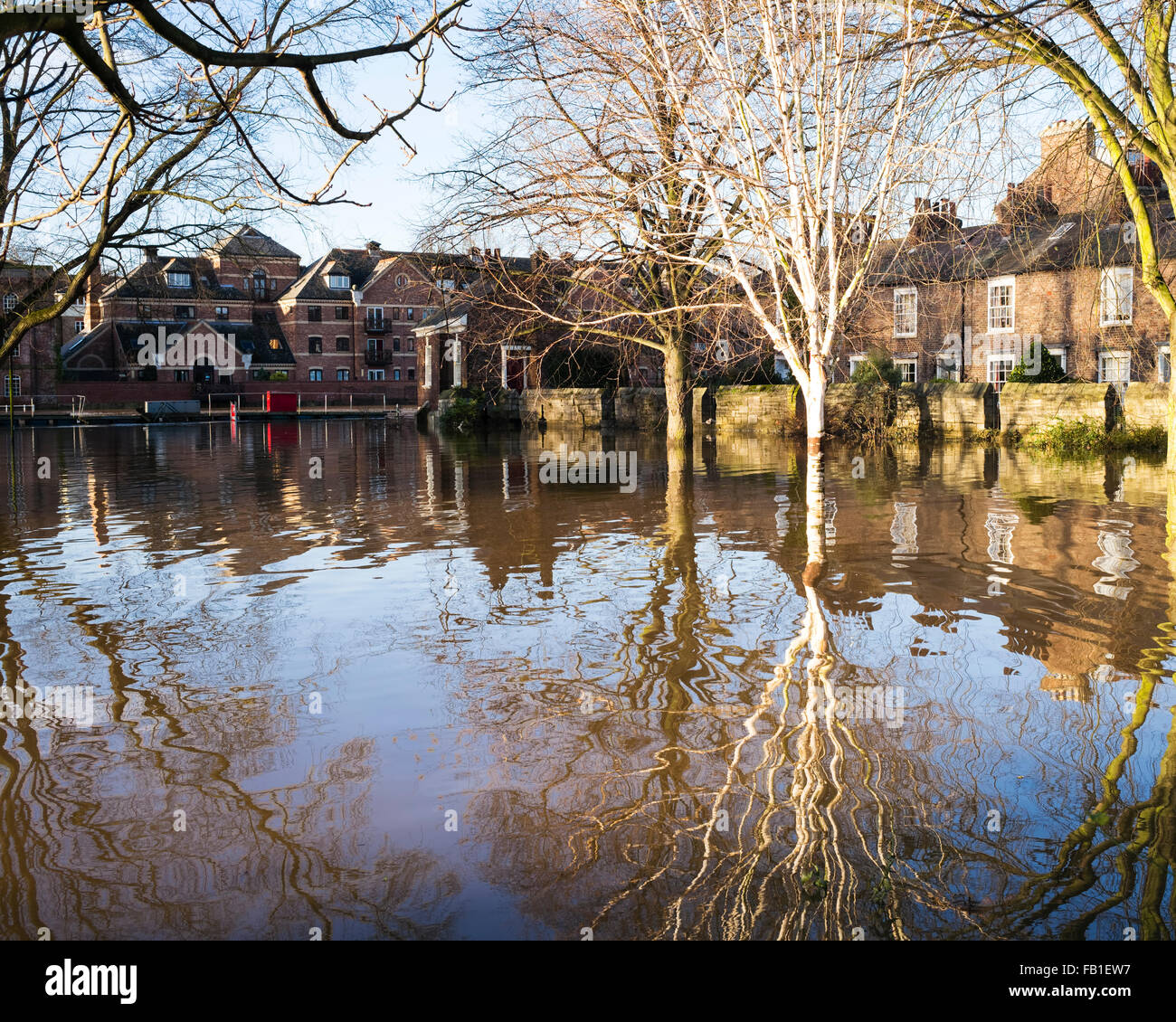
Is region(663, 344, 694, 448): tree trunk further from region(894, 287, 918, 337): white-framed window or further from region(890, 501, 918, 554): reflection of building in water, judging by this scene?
region(894, 287, 918, 337): white-framed window

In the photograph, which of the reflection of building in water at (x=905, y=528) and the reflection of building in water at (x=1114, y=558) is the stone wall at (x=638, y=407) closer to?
the reflection of building in water at (x=905, y=528)

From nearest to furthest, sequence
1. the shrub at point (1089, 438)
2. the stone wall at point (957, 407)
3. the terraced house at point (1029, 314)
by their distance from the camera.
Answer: the shrub at point (1089, 438)
the stone wall at point (957, 407)
the terraced house at point (1029, 314)

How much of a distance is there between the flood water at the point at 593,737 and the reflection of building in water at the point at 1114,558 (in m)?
0.06

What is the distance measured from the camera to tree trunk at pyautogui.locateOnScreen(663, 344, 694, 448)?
73.9 ft

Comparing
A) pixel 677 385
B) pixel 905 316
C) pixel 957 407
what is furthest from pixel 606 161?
pixel 905 316

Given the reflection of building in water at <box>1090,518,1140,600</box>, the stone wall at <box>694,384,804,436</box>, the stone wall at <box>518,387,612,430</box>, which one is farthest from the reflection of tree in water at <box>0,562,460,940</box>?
the stone wall at <box>518,387,612,430</box>

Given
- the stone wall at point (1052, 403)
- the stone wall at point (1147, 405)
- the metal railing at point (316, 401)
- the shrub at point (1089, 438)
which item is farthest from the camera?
the metal railing at point (316, 401)

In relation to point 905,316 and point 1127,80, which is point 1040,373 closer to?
point 905,316

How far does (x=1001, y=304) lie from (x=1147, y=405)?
1738 cm

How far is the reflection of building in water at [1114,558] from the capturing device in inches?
319

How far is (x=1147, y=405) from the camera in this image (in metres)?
21.7

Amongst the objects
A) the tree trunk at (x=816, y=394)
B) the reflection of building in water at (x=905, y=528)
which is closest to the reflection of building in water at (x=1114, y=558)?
the reflection of building in water at (x=905, y=528)

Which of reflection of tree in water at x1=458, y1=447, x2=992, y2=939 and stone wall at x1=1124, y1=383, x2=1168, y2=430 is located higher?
stone wall at x1=1124, y1=383, x2=1168, y2=430

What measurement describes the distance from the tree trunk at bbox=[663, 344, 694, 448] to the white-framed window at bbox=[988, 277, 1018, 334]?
19.2 metres
